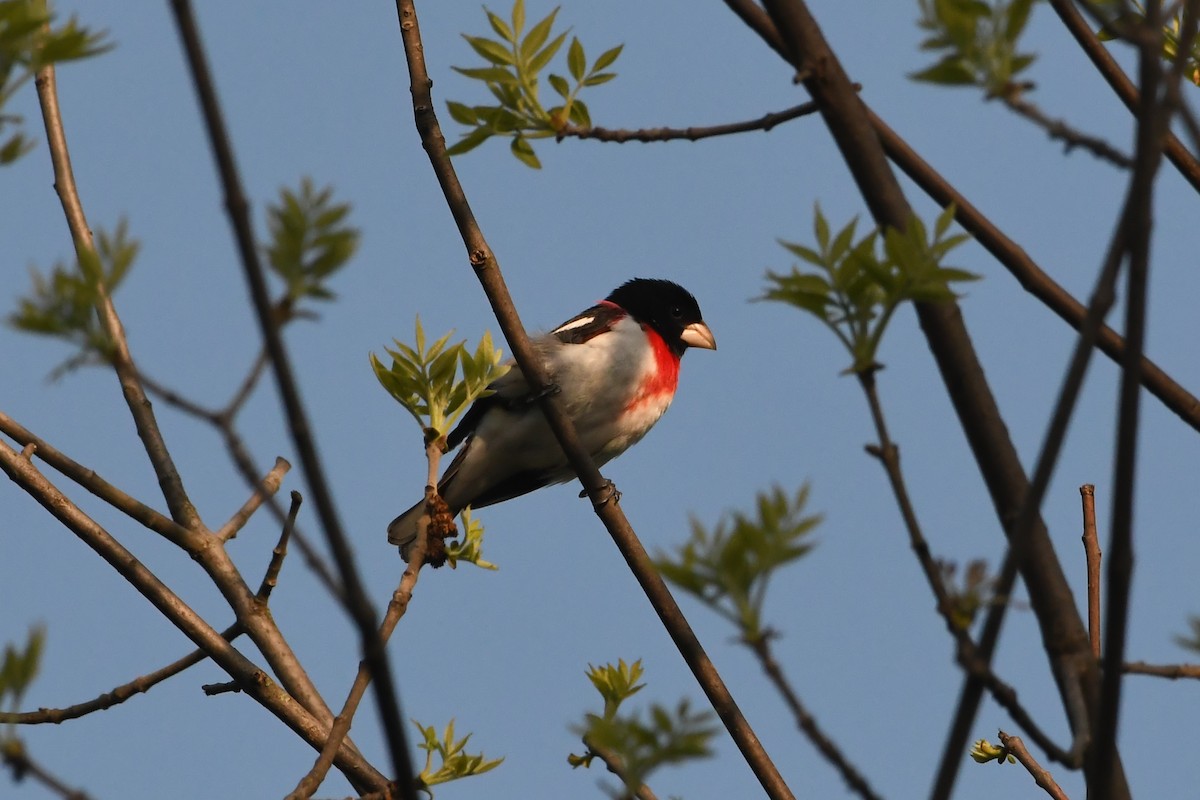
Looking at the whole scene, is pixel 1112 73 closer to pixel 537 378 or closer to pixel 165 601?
pixel 537 378

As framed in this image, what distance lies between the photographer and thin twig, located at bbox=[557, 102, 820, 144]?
10.2 ft

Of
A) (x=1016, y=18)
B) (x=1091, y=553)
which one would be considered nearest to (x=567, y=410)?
(x=1091, y=553)

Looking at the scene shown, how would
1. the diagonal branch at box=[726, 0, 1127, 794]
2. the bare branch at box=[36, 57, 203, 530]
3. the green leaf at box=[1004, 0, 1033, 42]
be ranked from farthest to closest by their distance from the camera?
1. the bare branch at box=[36, 57, 203, 530]
2. the diagonal branch at box=[726, 0, 1127, 794]
3. the green leaf at box=[1004, 0, 1033, 42]

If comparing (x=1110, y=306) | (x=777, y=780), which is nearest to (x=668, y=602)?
(x=777, y=780)

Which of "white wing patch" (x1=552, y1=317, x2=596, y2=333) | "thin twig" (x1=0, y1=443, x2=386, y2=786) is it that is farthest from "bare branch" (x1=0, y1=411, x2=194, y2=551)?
"white wing patch" (x1=552, y1=317, x2=596, y2=333)

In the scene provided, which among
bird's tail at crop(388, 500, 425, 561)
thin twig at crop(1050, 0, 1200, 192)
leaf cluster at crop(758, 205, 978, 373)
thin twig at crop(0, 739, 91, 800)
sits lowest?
thin twig at crop(0, 739, 91, 800)

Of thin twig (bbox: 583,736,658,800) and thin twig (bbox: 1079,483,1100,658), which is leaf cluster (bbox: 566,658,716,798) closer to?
thin twig (bbox: 583,736,658,800)

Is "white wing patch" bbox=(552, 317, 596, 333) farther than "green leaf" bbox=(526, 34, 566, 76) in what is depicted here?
Yes

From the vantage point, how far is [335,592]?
1830mm

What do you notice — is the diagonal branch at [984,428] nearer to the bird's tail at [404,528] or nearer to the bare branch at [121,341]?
the bare branch at [121,341]

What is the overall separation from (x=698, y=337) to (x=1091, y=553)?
480 centimetres

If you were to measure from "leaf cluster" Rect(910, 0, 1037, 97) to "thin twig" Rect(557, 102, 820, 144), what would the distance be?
0.73 m

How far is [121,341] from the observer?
474cm

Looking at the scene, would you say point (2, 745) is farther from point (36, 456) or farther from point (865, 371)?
point (36, 456)
